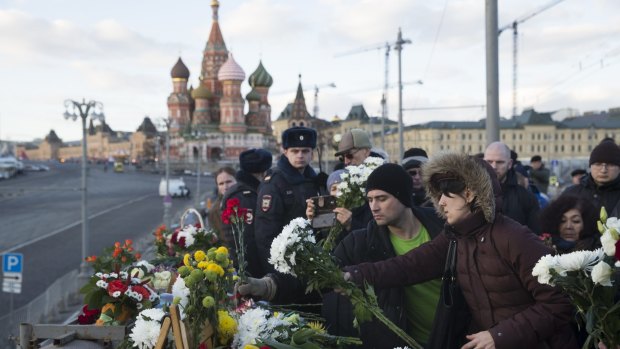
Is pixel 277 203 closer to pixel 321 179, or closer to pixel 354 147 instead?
pixel 321 179

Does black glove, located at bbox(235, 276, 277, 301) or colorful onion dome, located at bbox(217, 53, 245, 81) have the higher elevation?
colorful onion dome, located at bbox(217, 53, 245, 81)

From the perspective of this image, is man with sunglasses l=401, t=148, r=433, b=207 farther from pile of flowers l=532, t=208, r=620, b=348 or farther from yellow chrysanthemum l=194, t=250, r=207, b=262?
pile of flowers l=532, t=208, r=620, b=348

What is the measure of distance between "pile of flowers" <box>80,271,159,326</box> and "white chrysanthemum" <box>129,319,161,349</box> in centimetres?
68

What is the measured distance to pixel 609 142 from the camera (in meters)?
5.77

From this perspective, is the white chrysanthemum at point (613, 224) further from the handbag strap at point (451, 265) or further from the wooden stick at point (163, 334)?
the wooden stick at point (163, 334)

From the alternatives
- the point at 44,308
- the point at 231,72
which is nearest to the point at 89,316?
the point at 44,308

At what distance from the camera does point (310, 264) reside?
3219mm

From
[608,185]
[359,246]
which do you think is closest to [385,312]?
[359,246]

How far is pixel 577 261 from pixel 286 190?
3292 millimetres

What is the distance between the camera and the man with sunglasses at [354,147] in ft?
19.5

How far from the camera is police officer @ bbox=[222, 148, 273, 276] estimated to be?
5648 millimetres

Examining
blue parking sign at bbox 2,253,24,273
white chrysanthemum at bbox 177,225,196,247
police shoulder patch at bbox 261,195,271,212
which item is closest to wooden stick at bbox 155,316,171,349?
police shoulder patch at bbox 261,195,271,212

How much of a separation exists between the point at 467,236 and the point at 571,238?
2021 millimetres

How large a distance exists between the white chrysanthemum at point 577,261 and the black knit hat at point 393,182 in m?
1.45
